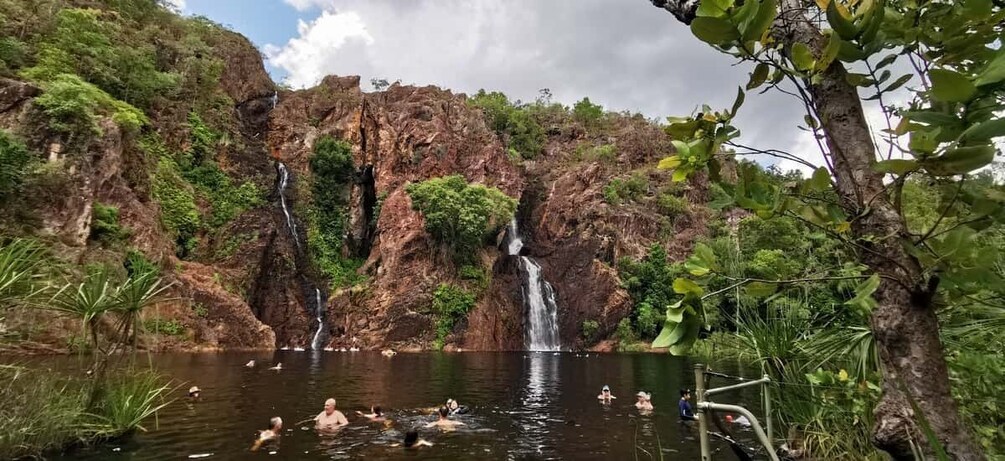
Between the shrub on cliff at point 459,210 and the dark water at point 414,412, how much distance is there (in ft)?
56.5

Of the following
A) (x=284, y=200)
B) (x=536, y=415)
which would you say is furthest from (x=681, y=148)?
(x=284, y=200)

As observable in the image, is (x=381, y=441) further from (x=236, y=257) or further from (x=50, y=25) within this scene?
(x=50, y=25)

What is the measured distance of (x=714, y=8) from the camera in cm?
141

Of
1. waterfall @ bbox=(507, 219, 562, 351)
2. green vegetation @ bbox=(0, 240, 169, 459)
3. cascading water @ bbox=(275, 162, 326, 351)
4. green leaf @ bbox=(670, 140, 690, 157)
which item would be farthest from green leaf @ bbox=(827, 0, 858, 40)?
waterfall @ bbox=(507, 219, 562, 351)

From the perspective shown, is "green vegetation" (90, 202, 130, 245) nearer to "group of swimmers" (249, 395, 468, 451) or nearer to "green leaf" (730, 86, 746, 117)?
"group of swimmers" (249, 395, 468, 451)

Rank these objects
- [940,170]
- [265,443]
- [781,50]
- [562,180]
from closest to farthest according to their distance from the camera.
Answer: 1. [940,170]
2. [781,50]
3. [265,443]
4. [562,180]

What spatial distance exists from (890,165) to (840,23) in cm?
41

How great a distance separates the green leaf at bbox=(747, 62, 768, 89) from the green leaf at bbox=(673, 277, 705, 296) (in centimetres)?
72

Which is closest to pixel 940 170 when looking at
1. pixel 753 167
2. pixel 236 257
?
pixel 753 167

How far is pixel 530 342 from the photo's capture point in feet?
142

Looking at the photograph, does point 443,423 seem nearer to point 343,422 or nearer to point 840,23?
point 343,422

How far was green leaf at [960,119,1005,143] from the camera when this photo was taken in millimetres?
1102

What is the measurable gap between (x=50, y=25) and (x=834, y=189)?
4496cm

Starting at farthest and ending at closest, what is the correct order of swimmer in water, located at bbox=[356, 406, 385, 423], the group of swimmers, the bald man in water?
swimmer in water, located at bbox=[356, 406, 385, 423], the bald man in water, the group of swimmers
